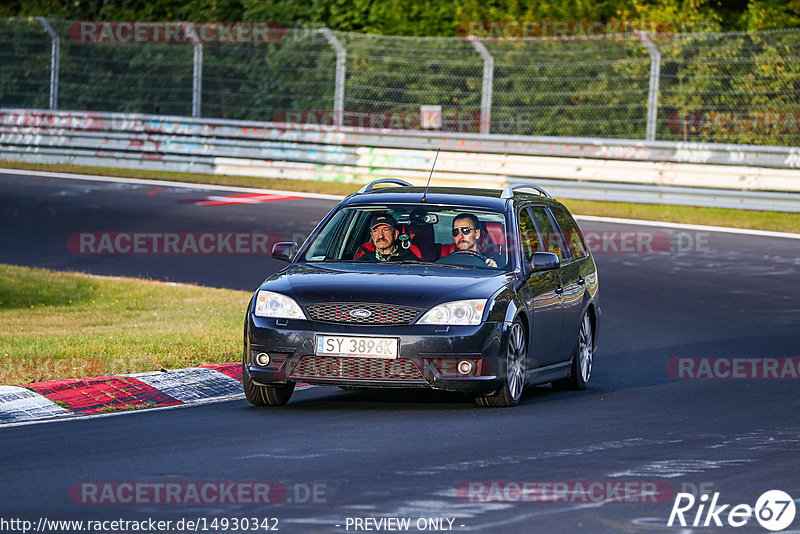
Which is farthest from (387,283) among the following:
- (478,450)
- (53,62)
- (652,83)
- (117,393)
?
(53,62)

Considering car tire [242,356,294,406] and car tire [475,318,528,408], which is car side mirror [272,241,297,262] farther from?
car tire [475,318,528,408]

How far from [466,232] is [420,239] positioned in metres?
0.33

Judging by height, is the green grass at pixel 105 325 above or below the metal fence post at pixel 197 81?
below

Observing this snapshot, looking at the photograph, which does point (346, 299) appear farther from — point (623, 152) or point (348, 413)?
point (623, 152)

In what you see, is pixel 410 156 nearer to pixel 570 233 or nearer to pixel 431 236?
pixel 570 233

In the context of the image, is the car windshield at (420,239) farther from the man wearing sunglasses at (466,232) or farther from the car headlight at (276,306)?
the car headlight at (276,306)

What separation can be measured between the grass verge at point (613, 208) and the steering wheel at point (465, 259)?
42.6 feet

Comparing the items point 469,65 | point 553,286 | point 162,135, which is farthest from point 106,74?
point 553,286

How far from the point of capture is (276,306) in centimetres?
998

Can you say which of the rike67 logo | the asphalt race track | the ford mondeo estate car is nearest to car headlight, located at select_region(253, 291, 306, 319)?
the ford mondeo estate car

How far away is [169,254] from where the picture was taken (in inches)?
801

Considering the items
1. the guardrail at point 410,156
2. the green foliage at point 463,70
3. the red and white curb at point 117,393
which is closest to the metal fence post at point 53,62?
the green foliage at point 463,70

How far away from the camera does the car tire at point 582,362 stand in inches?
464

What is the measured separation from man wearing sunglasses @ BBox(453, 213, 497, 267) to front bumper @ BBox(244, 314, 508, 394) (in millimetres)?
1109
